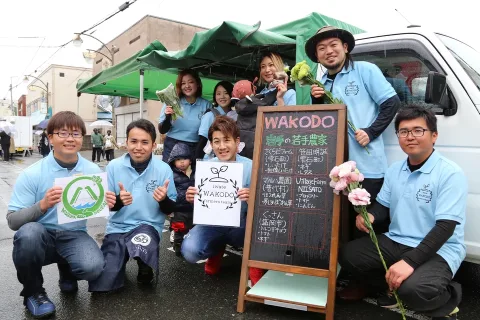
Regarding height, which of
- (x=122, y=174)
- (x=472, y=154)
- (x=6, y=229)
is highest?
(x=472, y=154)

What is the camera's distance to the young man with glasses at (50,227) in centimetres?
276

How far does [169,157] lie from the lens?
14.8 feet

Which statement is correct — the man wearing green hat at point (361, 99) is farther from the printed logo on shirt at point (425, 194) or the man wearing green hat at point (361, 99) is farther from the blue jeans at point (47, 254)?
the blue jeans at point (47, 254)

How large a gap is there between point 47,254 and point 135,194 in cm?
83

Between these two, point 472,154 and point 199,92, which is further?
point 199,92

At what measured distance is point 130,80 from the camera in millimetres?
7047

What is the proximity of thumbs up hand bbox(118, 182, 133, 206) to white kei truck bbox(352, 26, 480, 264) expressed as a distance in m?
2.28

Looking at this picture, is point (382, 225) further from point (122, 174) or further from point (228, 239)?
point (122, 174)

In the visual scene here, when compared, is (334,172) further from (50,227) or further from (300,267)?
(50,227)

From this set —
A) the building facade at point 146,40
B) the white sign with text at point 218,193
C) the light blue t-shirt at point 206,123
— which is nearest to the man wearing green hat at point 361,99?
the white sign with text at point 218,193

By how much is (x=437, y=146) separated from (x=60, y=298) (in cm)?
337

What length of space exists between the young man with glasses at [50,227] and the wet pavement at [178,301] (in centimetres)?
20

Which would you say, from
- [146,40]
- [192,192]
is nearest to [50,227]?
[192,192]

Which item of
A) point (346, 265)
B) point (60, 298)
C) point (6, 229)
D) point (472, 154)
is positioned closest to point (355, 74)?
point (472, 154)
